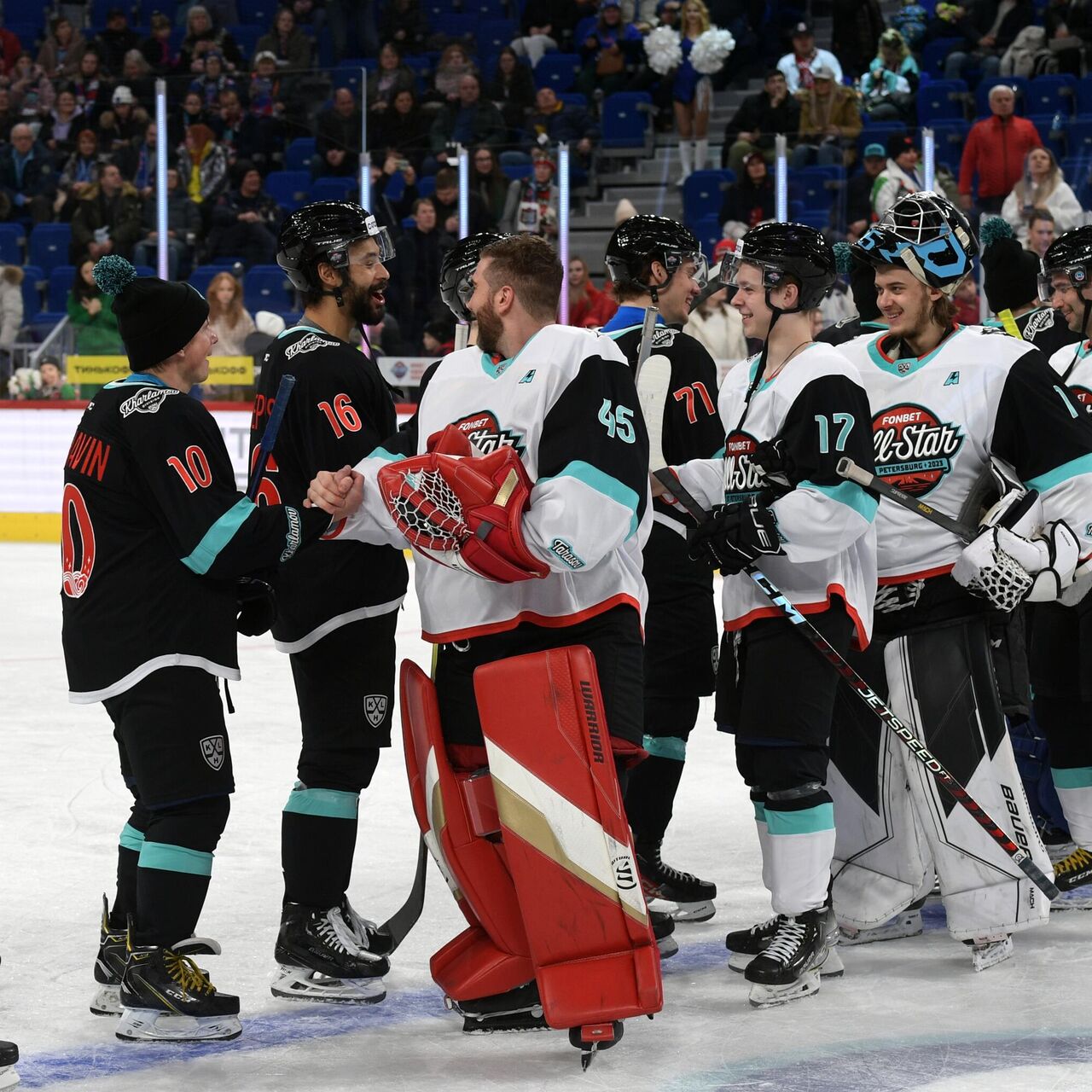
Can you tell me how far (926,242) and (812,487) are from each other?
0.58 meters

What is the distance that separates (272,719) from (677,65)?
7.33m

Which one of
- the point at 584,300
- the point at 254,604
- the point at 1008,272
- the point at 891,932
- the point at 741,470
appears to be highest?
the point at 584,300

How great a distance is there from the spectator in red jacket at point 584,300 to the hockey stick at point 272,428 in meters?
5.91

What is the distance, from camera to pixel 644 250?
3611 mm

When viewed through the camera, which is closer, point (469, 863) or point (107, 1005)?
point (469, 863)

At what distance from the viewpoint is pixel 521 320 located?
2.84 m

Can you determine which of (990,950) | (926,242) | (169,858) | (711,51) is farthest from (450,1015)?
(711,51)

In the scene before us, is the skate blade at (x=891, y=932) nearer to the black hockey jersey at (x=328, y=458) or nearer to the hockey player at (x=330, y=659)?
the hockey player at (x=330, y=659)

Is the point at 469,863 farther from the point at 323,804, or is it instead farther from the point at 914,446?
the point at 914,446

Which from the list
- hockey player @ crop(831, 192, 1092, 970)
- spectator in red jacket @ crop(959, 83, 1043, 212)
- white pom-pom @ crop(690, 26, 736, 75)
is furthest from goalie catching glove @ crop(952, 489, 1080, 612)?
white pom-pom @ crop(690, 26, 736, 75)

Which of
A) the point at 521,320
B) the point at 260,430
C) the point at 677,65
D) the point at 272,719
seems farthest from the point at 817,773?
the point at 677,65

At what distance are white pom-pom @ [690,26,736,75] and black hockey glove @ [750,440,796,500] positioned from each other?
29.1 feet

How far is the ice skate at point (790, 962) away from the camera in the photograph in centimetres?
302

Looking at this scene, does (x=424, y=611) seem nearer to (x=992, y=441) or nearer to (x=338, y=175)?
(x=992, y=441)
